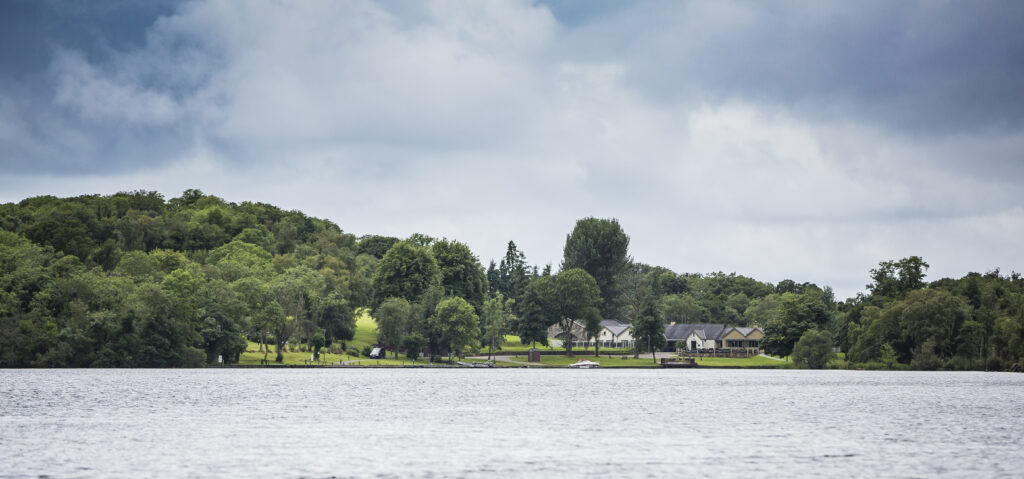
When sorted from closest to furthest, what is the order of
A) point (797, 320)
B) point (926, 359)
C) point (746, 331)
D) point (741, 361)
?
point (926, 359) < point (797, 320) < point (741, 361) < point (746, 331)

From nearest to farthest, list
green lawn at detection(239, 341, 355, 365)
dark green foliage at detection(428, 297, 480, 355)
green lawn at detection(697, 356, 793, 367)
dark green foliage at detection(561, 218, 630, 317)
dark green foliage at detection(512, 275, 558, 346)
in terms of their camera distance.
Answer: green lawn at detection(239, 341, 355, 365) → dark green foliage at detection(428, 297, 480, 355) → green lawn at detection(697, 356, 793, 367) → dark green foliage at detection(512, 275, 558, 346) → dark green foliage at detection(561, 218, 630, 317)

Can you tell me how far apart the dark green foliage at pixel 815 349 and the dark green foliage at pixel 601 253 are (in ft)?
176

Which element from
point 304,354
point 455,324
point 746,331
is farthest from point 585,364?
point 746,331

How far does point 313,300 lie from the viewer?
13300 centimetres

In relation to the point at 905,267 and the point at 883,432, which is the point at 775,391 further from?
the point at 905,267

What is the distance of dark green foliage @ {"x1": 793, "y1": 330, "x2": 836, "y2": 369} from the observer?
5266 inches

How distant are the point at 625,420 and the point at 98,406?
30.1 meters

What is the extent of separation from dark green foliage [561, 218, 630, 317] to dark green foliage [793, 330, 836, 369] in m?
53.7

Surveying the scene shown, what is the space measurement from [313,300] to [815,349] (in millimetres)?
73133

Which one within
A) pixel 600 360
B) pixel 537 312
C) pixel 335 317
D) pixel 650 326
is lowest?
pixel 600 360

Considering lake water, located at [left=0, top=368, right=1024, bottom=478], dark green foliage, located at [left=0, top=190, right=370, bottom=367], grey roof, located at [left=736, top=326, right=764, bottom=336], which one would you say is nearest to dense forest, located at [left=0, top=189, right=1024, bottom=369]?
dark green foliage, located at [left=0, top=190, right=370, bottom=367]

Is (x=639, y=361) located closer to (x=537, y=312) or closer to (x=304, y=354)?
(x=537, y=312)

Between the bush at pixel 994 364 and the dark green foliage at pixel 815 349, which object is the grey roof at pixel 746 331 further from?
the bush at pixel 994 364

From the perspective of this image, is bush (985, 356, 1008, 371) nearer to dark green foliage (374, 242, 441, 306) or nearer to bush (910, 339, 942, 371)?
bush (910, 339, 942, 371)
